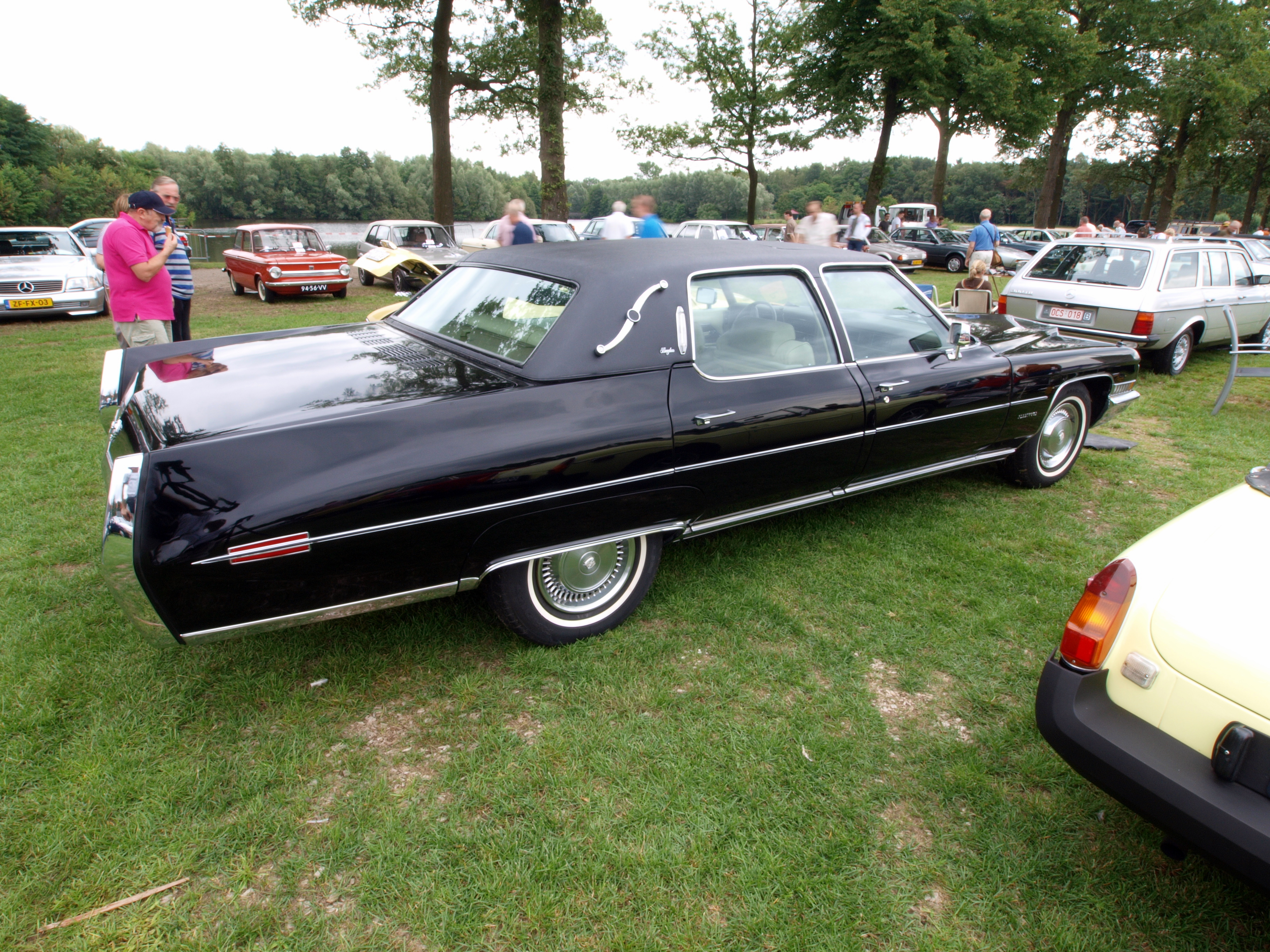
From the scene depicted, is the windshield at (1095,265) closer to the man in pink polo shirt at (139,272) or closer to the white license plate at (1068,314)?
the white license plate at (1068,314)

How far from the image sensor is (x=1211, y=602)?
1.77 m

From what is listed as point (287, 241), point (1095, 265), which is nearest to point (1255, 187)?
point (1095, 265)

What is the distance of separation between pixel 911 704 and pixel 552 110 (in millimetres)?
15535

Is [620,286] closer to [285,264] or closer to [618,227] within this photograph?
[618,227]

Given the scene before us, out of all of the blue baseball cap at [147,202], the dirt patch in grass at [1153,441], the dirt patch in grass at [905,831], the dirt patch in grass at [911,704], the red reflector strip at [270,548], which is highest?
the blue baseball cap at [147,202]

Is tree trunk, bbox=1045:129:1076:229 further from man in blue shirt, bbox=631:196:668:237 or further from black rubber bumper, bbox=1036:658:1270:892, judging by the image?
black rubber bumper, bbox=1036:658:1270:892

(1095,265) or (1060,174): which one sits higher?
(1060,174)

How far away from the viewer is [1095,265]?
7.84m

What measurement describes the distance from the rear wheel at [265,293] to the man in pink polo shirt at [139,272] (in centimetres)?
741

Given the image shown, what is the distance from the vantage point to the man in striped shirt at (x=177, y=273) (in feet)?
17.7

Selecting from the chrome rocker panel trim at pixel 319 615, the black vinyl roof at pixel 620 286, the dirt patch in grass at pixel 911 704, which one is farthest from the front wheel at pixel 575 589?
the dirt patch in grass at pixel 911 704

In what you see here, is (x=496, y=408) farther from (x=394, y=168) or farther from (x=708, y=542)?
(x=394, y=168)

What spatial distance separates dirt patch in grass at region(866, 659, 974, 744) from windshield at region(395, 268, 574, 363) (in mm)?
1866

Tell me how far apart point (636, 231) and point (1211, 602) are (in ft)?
34.7
